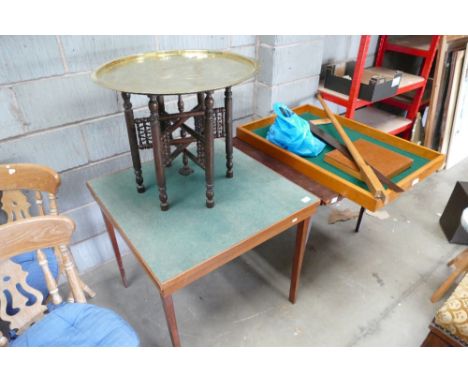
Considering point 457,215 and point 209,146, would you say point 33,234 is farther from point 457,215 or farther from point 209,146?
point 457,215

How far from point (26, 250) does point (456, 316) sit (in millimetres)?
A: 1476

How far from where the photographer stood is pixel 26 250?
952 millimetres

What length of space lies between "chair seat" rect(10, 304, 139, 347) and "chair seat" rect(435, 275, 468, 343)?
3.66 ft

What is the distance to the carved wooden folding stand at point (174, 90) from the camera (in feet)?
3.31

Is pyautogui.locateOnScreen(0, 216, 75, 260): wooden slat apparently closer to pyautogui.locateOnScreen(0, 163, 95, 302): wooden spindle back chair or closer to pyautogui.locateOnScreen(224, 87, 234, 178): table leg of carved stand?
pyautogui.locateOnScreen(0, 163, 95, 302): wooden spindle back chair

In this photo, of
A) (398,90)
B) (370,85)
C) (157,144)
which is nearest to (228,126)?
(157,144)

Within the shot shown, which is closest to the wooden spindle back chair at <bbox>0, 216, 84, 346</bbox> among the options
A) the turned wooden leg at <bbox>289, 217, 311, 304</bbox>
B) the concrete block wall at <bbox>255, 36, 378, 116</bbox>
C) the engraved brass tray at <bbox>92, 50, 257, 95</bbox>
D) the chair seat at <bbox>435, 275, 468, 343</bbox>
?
the engraved brass tray at <bbox>92, 50, 257, 95</bbox>

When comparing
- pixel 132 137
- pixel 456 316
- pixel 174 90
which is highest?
pixel 174 90

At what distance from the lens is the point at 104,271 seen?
1.94 metres

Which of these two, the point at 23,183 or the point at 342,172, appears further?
the point at 342,172

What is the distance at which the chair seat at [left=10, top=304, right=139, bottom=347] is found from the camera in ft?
3.34

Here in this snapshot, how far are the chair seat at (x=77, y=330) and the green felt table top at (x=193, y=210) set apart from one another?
0.23m

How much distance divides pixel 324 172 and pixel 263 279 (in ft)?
2.50

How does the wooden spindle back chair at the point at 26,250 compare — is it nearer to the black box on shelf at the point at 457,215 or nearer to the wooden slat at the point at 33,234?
the wooden slat at the point at 33,234
